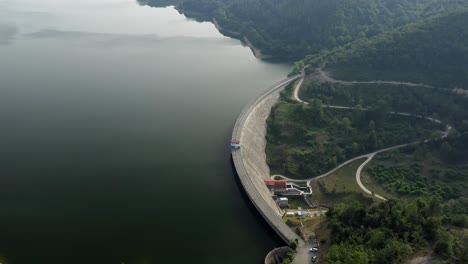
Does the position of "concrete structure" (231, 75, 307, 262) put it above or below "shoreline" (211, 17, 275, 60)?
below

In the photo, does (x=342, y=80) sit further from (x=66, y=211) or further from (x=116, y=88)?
(x=66, y=211)

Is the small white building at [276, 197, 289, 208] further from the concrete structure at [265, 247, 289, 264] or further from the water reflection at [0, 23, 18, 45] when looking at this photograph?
the water reflection at [0, 23, 18, 45]

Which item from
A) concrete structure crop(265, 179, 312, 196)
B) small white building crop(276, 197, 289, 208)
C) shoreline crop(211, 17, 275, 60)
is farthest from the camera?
shoreline crop(211, 17, 275, 60)

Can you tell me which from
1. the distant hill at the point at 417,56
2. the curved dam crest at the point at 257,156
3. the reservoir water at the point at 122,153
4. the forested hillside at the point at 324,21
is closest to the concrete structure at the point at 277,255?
the reservoir water at the point at 122,153

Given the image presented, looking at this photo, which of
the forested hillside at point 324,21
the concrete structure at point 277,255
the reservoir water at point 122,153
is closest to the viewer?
the concrete structure at point 277,255

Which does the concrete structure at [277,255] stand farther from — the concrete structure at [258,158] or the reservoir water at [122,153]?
the concrete structure at [258,158]

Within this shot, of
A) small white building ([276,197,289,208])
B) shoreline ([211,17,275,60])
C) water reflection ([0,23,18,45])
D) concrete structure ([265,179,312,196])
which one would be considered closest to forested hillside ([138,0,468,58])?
shoreline ([211,17,275,60])

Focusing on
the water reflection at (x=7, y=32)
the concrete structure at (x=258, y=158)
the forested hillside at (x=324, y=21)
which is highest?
the forested hillside at (x=324, y=21)

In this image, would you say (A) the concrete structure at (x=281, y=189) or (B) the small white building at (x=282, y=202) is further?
(A) the concrete structure at (x=281, y=189)
